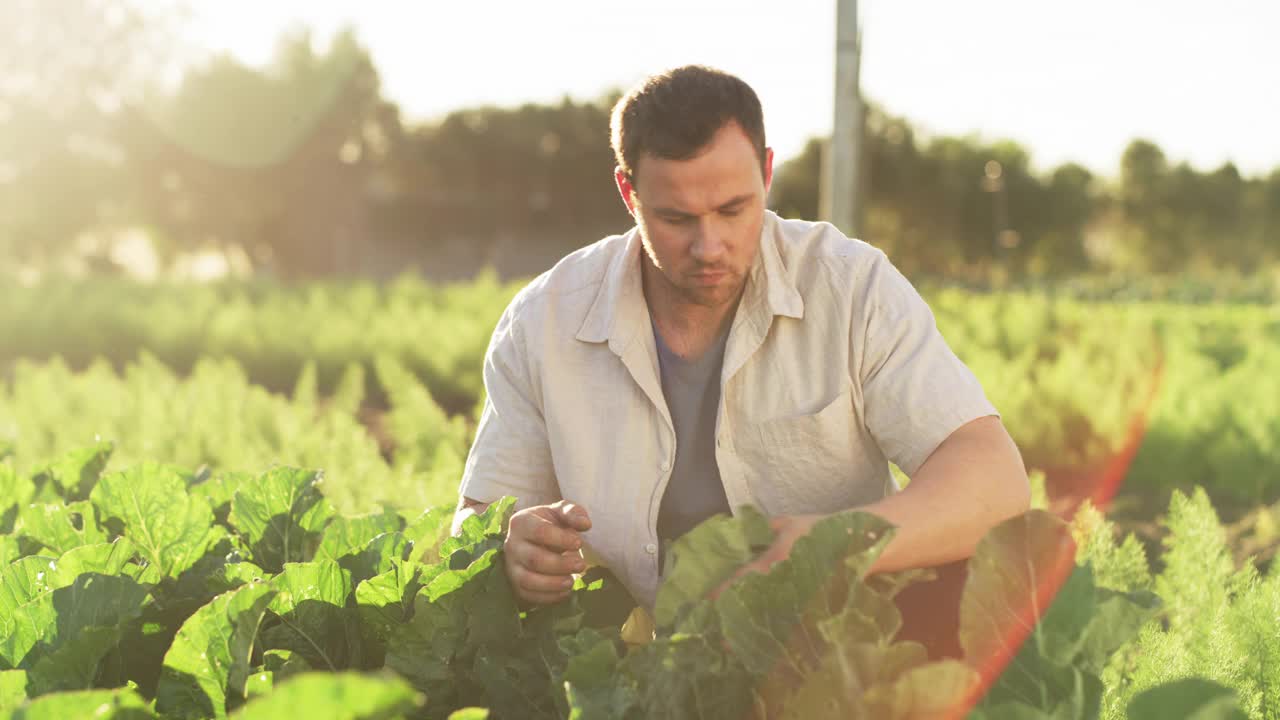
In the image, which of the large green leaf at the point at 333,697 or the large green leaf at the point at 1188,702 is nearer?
the large green leaf at the point at 333,697

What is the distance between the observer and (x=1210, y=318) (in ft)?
36.8

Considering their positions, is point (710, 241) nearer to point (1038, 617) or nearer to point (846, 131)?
point (1038, 617)

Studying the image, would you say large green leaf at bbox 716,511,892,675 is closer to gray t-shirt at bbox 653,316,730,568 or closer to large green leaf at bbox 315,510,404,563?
large green leaf at bbox 315,510,404,563

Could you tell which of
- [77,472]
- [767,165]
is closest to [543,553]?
[767,165]

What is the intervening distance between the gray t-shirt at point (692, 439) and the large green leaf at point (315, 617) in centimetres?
86

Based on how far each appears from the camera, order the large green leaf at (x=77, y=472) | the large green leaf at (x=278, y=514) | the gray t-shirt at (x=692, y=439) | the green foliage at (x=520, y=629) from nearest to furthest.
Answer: the green foliage at (x=520, y=629) → the large green leaf at (x=278, y=514) → the gray t-shirt at (x=692, y=439) → the large green leaf at (x=77, y=472)

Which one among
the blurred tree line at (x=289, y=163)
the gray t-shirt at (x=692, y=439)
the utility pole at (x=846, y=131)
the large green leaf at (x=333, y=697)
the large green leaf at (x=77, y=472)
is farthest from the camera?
the blurred tree line at (x=289, y=163)

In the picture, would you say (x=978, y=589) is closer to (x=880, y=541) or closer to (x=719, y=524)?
(x=880, y=541)

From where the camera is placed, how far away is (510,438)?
2.32 m

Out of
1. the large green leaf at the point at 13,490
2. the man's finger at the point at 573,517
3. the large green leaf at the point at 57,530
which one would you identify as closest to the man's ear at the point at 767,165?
the man's finger at the point at 573,517

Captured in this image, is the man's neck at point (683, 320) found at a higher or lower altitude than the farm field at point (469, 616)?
higher

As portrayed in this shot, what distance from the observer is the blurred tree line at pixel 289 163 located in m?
30.6

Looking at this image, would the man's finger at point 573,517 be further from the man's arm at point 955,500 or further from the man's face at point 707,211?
the man's face at point 707,211

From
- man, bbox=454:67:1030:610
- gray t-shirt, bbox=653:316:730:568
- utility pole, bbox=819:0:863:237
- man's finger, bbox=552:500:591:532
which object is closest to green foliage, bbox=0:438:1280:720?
man's finger, bbox=552:500:591:532
